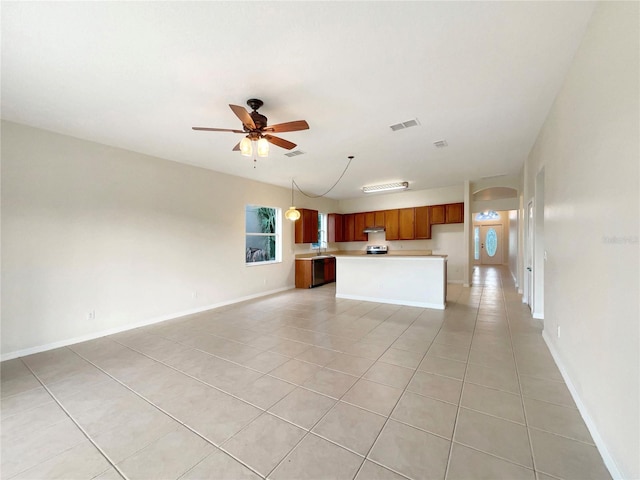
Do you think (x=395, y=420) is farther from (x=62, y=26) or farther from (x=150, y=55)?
(x=62, y=26)

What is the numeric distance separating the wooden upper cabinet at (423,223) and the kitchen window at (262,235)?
4.14 meters

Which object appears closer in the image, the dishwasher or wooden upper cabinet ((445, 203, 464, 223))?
wooden upper cabinet ((445, 203, 464, 223))

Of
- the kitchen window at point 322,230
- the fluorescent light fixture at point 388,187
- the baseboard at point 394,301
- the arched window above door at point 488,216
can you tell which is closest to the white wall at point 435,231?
the fluorescent light fixture at point 388,187

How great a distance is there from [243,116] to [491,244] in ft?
46.7

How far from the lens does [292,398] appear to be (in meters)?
2.17

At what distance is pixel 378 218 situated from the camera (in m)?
8.48

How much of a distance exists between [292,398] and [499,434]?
1510 millimetres

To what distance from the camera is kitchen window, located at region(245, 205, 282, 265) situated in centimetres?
628

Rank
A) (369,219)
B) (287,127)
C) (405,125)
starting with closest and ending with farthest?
1. (287,127)
2. (405,125)
3. (369,219)

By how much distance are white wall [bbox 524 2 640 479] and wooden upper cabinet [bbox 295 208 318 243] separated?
5.69 metres

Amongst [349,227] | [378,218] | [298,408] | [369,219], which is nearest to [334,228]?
[349,227]

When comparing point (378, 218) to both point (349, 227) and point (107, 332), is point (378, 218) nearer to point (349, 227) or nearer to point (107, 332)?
point (349, 227)

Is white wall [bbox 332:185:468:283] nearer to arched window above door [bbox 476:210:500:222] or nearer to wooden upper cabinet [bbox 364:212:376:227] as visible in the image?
wooden upper cabinet [bbox 364:212:376:227]

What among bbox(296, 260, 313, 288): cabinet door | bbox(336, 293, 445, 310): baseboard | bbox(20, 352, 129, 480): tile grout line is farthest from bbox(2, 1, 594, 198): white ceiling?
bbox(296, 260, 313, 288): cabinet door
